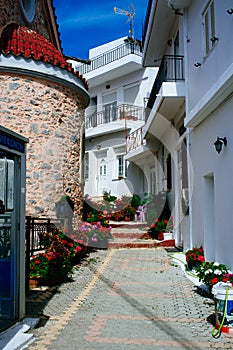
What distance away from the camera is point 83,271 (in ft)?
29.2

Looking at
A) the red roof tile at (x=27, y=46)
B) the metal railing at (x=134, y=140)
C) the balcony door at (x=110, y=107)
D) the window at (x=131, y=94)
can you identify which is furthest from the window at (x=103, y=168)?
the red roof tile at (x=27, y=46)

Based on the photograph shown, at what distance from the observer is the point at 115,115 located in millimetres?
23438

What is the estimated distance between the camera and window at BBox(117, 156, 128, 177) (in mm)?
22591

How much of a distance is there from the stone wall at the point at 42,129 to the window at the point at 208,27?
15.8 feet

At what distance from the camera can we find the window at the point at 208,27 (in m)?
7.66

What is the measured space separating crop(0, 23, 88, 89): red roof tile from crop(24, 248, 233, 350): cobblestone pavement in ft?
19.6

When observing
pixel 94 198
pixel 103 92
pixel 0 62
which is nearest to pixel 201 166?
pixel 0 62

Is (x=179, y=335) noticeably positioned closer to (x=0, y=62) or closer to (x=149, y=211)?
(x=0, y=62)

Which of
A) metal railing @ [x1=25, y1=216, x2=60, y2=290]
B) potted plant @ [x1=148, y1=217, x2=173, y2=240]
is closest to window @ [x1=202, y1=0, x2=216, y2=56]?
metal railing @ [x1=25, y1=216, x2=60, y2=290]

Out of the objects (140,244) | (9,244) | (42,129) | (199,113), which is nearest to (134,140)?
(140,244)

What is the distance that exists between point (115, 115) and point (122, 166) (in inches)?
127

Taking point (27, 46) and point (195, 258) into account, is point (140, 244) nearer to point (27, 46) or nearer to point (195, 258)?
point (195, 258)

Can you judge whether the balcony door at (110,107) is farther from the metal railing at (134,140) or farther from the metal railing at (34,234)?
the metal railing at (34,234)

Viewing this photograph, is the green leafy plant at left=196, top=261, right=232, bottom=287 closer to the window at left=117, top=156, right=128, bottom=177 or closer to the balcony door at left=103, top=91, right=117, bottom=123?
the window at left=117, top=156, right=128, bottom=177
